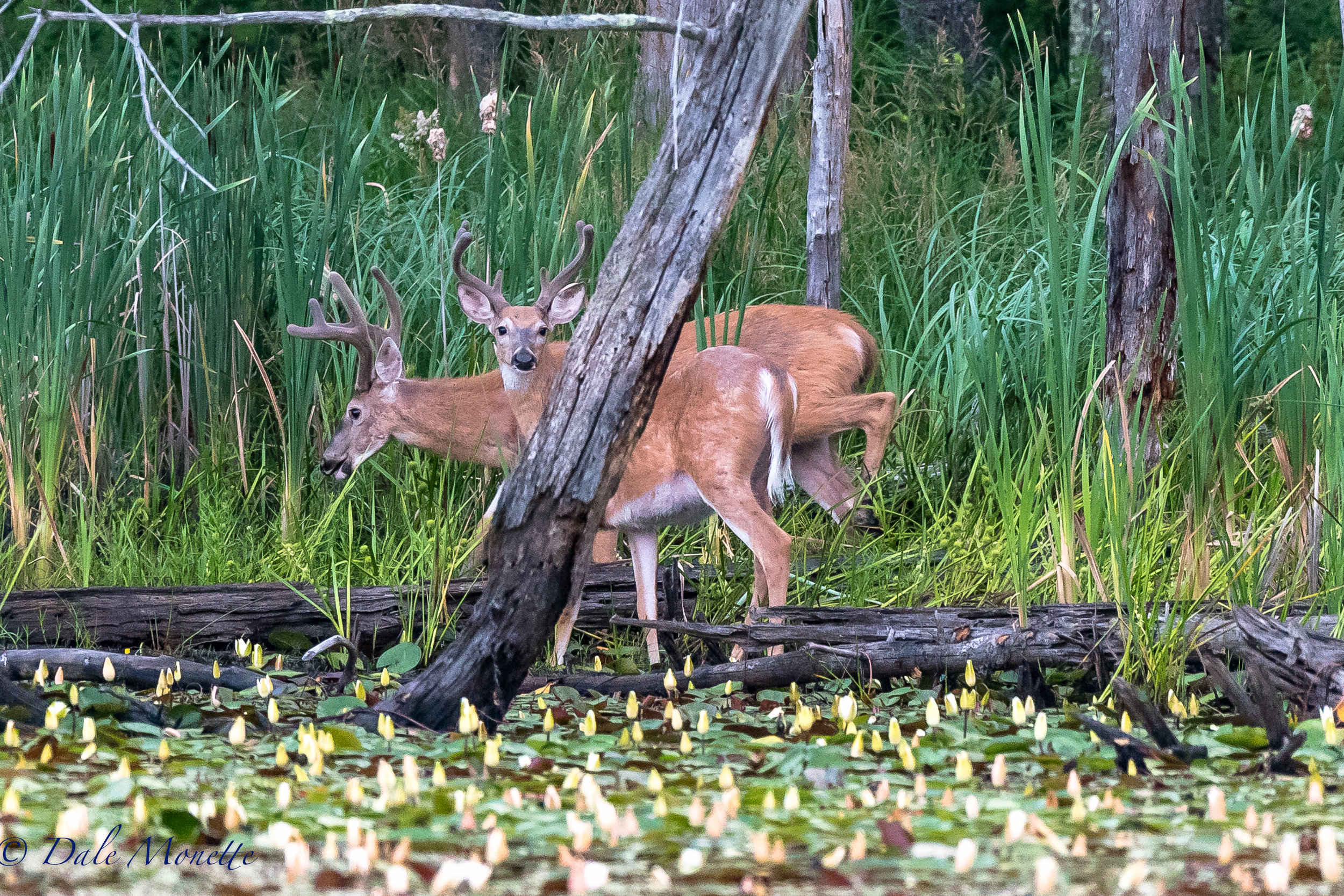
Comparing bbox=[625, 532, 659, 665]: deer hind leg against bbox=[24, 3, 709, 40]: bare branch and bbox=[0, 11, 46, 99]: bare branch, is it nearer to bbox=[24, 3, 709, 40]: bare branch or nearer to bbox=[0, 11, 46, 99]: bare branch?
bbox=[24, 3, 709, 40]: bare branch

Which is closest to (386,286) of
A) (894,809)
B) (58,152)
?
(58,152)

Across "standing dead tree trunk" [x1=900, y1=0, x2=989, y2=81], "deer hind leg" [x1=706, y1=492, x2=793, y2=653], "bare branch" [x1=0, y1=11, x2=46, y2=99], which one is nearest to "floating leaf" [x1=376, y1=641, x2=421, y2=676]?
"deer hind leg" [x1=706, y1=492, x2=793, y2=653]

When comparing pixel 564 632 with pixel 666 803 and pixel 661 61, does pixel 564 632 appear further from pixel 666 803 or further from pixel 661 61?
pixel 661 61

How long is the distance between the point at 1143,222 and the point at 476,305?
2.65 m

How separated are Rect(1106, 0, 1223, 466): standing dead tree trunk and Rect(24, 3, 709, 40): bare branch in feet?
7.69

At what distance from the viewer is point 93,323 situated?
17.6ft

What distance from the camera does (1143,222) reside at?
214 inches

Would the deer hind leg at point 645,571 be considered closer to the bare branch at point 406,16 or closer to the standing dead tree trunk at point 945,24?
the bare branch at point 406,16

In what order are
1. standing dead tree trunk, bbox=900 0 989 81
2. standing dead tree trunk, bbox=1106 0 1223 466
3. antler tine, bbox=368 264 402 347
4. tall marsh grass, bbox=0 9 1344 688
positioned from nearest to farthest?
1. tall marsh grass, bbox=0 9 1344 688
2. standing dead tree trunk, bbox=1106 0 1223 466
3. antler tine, bbox=368 264 402 347
4. standing dead tree trunk, bbox=900 0 989 81

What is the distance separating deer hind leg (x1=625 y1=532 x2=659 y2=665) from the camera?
5.10 m

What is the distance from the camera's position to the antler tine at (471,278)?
5.93 meters

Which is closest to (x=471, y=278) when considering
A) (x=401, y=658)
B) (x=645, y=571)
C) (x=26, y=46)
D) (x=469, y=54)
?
(x=645, y=571)

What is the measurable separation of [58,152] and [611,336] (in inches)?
112

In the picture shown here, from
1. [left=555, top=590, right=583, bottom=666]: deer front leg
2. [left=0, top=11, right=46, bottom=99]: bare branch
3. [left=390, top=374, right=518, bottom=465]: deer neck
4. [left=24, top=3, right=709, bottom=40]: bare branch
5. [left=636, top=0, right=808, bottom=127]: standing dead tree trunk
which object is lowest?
[left=555, top=590, right=583, bottom=666]: deer front leg
